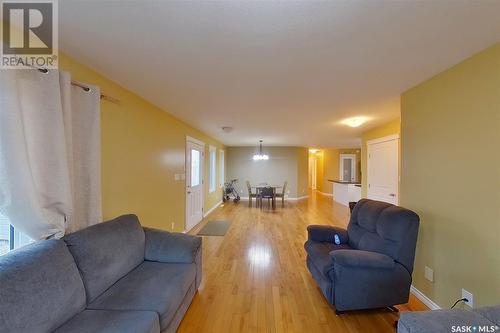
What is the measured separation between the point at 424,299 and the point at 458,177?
137 centimetres

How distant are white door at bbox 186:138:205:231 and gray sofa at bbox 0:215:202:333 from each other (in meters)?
2.67

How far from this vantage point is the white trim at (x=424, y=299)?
2285 millimetres

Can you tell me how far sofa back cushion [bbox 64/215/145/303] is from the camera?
171 cm

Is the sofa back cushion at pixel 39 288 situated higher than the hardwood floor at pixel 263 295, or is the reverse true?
the sofa back cushion at pixel 39 288

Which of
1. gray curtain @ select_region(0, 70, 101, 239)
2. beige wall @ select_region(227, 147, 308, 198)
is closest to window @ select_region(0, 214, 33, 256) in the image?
gray curtain @ select_region(0, 70, 101, 239)

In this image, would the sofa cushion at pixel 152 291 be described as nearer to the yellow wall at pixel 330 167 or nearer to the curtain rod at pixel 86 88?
the curtain rod at pixel 86 88

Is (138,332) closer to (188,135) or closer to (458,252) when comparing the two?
(458,252)

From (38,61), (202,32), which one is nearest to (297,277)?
(202,32)

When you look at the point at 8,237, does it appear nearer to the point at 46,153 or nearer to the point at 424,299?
the point at 46,153

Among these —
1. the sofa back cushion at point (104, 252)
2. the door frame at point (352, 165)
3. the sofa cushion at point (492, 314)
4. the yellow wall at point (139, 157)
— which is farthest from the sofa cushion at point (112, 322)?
the door frame at point (352, 165)

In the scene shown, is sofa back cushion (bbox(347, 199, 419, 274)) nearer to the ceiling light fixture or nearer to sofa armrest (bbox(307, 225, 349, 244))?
sofa armrest (bbox(307, 225, 349, 244))

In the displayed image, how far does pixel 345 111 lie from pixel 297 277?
260 centimetres

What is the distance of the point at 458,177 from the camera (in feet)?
6.73

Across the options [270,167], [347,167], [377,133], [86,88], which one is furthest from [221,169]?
[86,88]
